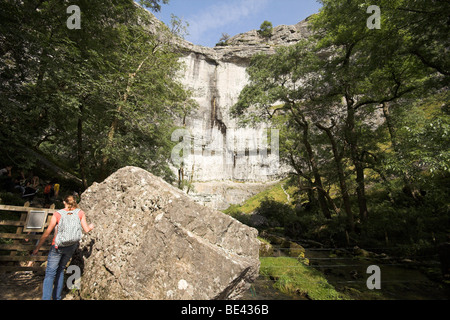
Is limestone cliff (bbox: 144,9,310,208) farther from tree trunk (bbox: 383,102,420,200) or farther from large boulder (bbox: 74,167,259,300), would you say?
large boulder (bbox: 74,167,259,300)

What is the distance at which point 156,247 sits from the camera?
3852 millimetres

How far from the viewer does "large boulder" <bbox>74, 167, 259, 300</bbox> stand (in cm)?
362

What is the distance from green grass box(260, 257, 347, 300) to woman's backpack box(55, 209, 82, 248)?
7.22m

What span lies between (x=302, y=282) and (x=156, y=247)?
677 centimetres

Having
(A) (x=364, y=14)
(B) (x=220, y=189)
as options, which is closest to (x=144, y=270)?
(A) (x=364, y=14)

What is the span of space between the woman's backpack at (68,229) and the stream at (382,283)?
4.98 metres

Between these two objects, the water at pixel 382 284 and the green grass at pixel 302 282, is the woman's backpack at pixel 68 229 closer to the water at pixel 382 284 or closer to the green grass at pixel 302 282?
the water at pixel 382 284

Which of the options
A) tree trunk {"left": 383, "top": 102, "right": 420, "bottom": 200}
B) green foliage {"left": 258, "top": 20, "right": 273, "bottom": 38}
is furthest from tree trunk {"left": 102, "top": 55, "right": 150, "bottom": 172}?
green foliage {"left": 258, "top": 20, "right": 273, "bottom": 38}

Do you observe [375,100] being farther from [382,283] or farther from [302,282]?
[302,282]

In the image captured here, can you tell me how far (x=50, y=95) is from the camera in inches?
309

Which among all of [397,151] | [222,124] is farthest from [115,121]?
[222,124]

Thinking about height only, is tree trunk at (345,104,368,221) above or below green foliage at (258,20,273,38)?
below
